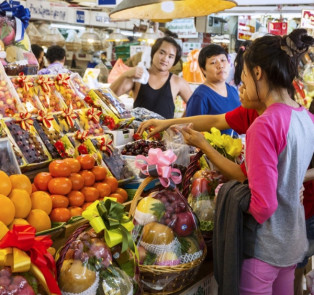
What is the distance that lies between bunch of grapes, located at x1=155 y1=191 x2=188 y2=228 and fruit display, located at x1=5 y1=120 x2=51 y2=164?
876mm

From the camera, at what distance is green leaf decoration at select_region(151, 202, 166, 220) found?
1625 millimetres

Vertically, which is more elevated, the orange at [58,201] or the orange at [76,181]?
the orange at [76,181]

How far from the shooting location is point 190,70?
6.39 meters

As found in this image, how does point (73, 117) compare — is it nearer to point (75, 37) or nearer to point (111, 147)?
point (111, 147)

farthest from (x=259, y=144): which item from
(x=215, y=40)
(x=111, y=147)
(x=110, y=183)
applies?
(x=215, y=40)

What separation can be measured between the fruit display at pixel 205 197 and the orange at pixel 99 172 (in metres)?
0.49

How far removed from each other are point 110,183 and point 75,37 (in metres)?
10.9

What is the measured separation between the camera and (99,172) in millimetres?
2199

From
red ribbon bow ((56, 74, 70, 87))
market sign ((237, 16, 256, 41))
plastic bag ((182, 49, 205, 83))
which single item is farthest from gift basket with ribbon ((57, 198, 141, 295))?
market sign ((237, 16, 256, 41))

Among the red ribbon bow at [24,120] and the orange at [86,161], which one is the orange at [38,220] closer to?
the orange at [86,161]

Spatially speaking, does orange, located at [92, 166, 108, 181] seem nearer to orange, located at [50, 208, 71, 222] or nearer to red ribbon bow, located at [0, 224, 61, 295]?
orange, located at [50, 208, 71, 222]

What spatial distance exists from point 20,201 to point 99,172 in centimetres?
59

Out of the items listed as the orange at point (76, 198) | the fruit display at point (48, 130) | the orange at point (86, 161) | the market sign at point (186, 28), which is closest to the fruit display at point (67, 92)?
the fruit display at point (48, 130)

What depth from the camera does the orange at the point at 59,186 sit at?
1.96 meters
